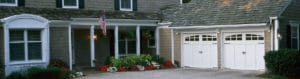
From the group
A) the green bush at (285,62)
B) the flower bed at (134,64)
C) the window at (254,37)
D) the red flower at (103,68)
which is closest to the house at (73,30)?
the red flower at (103,68)

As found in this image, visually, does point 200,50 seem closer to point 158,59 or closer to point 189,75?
point 158,59

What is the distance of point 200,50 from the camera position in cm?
2434

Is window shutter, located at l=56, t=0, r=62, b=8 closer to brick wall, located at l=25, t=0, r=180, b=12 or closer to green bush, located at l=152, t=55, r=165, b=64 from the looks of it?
brick wall, located at l=25, t=0, r=180, b=12

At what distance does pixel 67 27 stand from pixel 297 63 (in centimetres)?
977

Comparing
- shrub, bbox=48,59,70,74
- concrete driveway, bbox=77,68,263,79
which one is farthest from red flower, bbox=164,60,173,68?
shrub, bbox=48,59,70,74

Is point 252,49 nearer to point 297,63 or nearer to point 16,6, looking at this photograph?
point 297,63

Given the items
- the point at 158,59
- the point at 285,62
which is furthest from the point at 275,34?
the point at 158,59

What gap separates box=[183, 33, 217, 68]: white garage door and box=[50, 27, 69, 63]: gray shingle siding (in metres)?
6.13

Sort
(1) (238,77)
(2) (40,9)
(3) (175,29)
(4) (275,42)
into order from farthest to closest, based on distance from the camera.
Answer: (3) (175,29)
(2) (40,9)
(4) (275,42)
(1) (238,77)

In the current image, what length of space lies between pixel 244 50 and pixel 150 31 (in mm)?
6274

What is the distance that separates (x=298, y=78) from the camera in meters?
19.9

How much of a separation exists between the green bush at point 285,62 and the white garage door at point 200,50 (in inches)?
161

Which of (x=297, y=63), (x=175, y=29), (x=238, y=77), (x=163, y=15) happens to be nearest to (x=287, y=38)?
(x=297, y=63)

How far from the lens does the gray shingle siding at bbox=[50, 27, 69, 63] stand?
2180 cm
